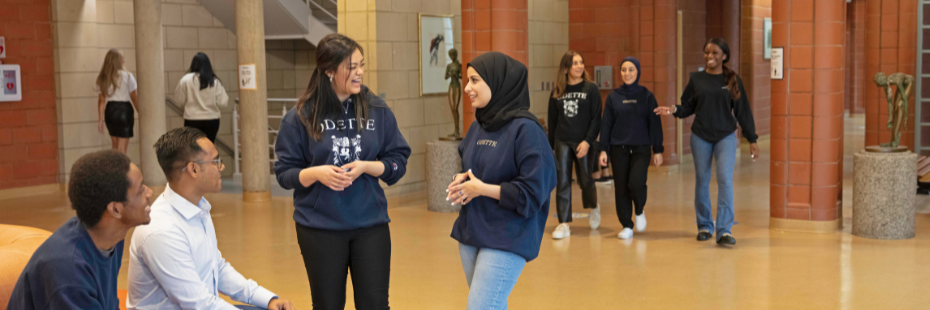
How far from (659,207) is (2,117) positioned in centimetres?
720

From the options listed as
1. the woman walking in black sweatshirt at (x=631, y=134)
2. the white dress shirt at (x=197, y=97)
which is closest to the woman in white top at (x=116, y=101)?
the white dress shirt at (x=197, y=97)

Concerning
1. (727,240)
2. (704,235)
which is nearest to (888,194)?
(727,240)

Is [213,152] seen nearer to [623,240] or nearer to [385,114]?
[385,114]

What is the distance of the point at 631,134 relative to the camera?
662 cm

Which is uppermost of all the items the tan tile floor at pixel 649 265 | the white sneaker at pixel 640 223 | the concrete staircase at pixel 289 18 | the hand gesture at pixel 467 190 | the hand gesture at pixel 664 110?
the concrete staircase at pixel 289 18

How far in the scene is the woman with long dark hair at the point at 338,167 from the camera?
3193mm

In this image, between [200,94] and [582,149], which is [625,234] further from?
[200,94]

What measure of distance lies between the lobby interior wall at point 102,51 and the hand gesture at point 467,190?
765 centimetres

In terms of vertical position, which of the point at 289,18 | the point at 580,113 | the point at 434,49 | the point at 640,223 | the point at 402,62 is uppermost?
the point at 289,18

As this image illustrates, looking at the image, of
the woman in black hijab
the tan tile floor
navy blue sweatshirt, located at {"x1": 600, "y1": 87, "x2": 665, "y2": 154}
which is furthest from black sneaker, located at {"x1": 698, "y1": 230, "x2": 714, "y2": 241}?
the woman in black hijab

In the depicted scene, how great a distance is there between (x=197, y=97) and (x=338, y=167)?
6.76m

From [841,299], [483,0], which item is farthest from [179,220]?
[483,0]

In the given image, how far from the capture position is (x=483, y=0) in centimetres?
784

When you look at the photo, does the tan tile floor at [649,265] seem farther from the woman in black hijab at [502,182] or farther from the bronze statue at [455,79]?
the woman in black hijab at [502,182]
